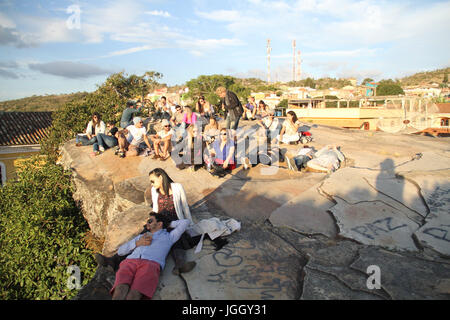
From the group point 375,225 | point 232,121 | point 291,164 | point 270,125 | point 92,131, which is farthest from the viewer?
point 270,125

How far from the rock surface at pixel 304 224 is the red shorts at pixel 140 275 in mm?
123

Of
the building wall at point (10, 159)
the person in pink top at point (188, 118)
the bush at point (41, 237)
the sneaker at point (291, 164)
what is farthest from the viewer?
the building wall at point (10, 159)

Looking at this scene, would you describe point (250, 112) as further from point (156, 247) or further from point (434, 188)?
point (156, 247)

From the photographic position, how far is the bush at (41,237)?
532cm

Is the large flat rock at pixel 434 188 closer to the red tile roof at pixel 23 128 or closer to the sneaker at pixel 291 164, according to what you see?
the sneaker at pixel 291 164

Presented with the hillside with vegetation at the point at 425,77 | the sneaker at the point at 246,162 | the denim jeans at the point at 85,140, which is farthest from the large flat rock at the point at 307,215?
the hillside with vegetation at the point at 425,77

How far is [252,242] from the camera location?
3506mm

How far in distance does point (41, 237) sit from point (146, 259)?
4.54 metres

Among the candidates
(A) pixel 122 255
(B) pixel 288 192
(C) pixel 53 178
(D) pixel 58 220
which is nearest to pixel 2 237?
(D) pixel 58 220

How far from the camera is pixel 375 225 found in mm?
3799

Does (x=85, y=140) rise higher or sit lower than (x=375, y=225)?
higher

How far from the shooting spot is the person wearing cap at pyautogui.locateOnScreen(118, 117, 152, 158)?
25.2ft

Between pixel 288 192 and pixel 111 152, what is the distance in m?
5.32

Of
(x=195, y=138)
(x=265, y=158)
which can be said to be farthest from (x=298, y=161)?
(x=195, y=138)
